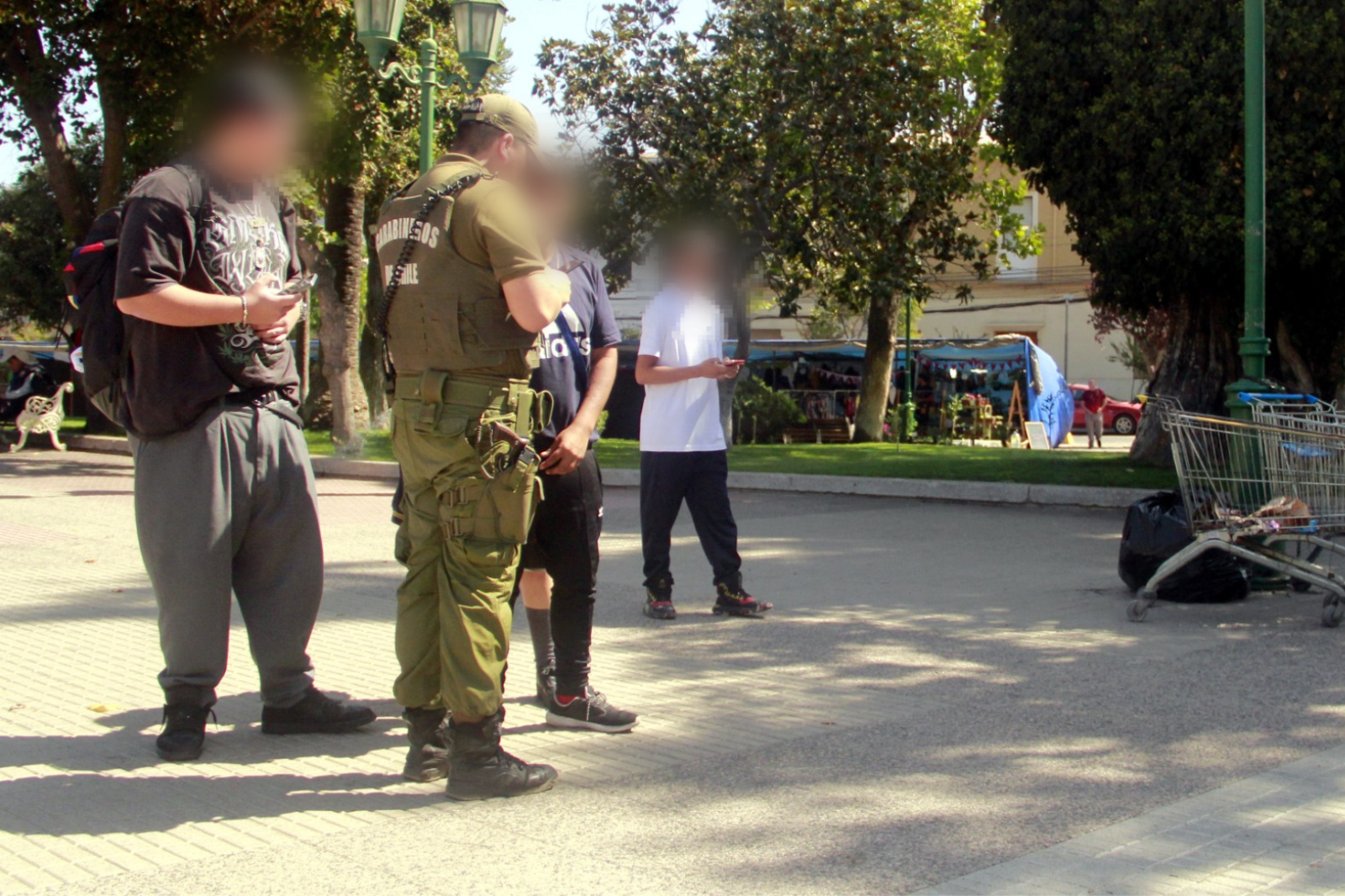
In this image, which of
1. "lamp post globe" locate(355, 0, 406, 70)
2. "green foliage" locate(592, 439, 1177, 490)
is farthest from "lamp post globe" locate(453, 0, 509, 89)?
"green foliage" locate(592, 439, 1177, 490)

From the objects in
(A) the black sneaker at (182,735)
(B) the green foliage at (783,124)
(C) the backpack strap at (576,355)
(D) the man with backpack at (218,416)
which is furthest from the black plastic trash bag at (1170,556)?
(B) the green foliage at (783,124)

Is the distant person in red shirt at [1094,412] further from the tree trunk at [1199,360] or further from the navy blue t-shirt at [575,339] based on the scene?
the navy blue t-shirt at [575,339]

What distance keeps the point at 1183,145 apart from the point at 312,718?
11049 mm

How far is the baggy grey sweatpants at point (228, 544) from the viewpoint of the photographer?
441cm

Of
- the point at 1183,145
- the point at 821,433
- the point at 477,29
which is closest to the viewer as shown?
the point at 477,29

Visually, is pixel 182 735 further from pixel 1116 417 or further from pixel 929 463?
pixel 1116 417

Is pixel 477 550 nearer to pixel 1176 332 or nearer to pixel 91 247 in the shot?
pixel 91 247

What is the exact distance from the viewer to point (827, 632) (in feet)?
22.2

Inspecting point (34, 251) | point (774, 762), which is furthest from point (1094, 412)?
point (34, 251)

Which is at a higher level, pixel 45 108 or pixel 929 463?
pixel 45 108

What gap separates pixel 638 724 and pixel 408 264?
6.47ft

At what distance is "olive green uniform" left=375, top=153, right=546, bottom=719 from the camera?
3.95 meters

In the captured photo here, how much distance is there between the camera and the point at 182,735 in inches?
176

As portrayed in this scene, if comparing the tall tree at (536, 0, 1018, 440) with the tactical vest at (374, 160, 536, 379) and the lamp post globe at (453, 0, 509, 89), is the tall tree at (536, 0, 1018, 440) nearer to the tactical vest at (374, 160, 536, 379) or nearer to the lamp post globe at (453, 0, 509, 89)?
the lamp post globe at (453, 0, 509, 89)
